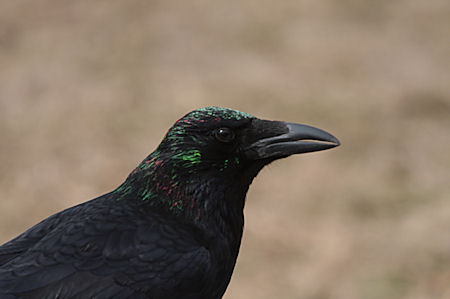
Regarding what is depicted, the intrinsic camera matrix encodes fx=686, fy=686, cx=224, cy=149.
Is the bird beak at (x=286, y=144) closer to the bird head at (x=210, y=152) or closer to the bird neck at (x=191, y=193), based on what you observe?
the bird head at (x=210, y=152)

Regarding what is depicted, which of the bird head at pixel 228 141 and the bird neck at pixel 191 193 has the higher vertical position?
the bird head at pixel 228 141

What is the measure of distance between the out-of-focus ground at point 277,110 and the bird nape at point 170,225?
3.82 metres

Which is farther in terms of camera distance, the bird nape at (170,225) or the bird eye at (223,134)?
the bird eye at (223,134)

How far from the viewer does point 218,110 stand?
384 centimetres

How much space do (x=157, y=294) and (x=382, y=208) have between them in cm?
564

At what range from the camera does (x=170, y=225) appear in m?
3.75

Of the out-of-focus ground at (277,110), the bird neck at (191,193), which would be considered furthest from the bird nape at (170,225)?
the out-of-focus ground at (277,110)

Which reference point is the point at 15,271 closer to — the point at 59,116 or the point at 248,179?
the point at 248,179

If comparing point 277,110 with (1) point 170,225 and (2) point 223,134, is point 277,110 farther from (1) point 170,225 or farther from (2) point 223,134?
(1) point 170,225

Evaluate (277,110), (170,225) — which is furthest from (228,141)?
(277,110)

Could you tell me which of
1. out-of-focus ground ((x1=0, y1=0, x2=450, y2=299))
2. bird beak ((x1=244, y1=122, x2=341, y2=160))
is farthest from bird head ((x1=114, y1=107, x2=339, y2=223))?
out-of-focus ground ((x1=0, y1=0, x2=450, y2=299))

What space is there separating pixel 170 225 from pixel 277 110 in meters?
6.90

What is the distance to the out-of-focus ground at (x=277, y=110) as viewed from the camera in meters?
7.95

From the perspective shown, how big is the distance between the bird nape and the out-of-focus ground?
382 centimetres
